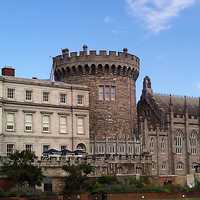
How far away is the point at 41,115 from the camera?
241 feet

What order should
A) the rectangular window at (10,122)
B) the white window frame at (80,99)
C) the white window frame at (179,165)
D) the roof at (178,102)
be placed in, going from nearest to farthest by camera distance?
the rectangular window at (10,122)
the white window frame at (80,99)
the white window frame at (179,165)
the roof at (178,102)

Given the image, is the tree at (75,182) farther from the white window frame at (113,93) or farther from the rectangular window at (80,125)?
the white window frame at (113,93)

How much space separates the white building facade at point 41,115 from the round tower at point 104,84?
288cm

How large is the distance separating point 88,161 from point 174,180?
41.1 feet

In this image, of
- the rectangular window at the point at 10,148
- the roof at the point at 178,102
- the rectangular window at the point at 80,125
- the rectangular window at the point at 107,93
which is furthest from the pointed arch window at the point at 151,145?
the rectangular window at the point at 10,148

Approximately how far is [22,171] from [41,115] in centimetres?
2070

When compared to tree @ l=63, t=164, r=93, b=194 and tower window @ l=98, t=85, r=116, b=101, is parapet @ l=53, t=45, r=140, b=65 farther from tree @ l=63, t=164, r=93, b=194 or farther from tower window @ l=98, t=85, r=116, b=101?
tree @ l=63, t=164, r=93, b=194

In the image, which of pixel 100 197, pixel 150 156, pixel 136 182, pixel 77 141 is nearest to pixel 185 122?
pixel 150 156

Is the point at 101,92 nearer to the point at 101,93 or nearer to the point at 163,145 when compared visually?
the point at 101,93

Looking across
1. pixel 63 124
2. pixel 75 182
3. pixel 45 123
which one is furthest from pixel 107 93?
pixel 75 182

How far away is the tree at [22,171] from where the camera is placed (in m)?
53.4

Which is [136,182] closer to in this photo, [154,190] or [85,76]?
[154,190]

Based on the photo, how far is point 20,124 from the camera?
71312mm

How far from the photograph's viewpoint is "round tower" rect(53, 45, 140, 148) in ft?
261
